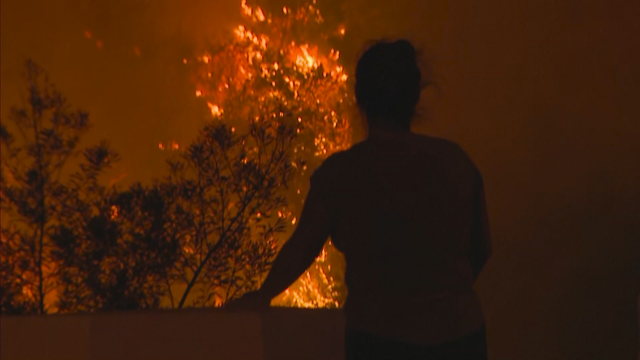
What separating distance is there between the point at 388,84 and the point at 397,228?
0.27 meters

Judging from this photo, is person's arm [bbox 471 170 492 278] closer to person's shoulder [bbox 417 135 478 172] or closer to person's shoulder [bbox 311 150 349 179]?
person's shoulder [bbox 417 135 478 172]

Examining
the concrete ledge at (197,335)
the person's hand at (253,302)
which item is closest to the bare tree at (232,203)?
the concrete ledge at (197,335)

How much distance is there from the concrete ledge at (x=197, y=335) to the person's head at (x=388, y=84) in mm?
1055

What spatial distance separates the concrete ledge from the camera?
7.29ft

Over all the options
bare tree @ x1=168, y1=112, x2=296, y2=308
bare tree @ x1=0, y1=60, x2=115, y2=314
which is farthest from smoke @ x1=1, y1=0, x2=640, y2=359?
bare tree @ x1=0, y1=60, x2=115, y2=314

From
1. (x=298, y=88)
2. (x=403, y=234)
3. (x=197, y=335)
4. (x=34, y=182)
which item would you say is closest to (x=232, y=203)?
(x=298, y=88)

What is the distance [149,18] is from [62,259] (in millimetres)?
1173

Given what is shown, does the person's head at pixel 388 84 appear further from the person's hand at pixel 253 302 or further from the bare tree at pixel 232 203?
the bare tree at pixel 232 203

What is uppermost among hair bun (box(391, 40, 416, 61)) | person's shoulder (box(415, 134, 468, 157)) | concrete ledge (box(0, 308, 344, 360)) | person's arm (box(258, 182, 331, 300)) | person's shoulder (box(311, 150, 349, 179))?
hair bun (box(391, 40, 416, 61))

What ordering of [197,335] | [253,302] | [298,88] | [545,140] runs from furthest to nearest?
[298,88], [545,140], [197,335], [253,302]

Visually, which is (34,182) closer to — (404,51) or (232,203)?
(232,203)

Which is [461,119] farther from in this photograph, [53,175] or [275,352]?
[53,175]

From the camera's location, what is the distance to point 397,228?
1255mm

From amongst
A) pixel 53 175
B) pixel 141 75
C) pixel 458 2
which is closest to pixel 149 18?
pixel 141 75
